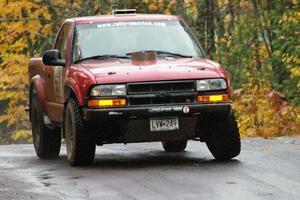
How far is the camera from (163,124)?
10961mm

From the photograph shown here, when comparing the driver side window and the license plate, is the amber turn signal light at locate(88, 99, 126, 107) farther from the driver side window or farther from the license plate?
the driver side window

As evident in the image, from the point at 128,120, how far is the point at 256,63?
630 inches

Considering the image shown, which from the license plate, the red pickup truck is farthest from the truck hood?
the license plate

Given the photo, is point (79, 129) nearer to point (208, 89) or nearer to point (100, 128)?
point (100, 128)

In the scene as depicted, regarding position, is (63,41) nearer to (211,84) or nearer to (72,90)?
(72,90)

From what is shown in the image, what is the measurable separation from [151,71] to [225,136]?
134cm

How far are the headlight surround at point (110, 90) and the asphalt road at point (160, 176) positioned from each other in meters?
0.88

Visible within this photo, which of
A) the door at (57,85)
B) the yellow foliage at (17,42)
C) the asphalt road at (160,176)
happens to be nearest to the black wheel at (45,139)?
the asphalt road at (160,176)

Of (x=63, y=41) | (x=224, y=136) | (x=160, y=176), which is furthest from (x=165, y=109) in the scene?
(x=63, y=41)

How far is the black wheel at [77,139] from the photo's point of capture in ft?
36.6

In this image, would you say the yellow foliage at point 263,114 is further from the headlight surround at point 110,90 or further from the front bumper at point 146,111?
the headlight surround at point 110,90

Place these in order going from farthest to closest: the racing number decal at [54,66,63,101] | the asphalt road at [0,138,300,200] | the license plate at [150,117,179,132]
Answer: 1. the racing number decal at [54,66,63,101]
2. the license plate at [150,117,179,132]
3. the asphalt road at [0,138,300,200]

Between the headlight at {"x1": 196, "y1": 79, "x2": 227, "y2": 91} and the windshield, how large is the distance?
127cm

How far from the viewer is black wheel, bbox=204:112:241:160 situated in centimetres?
1154
